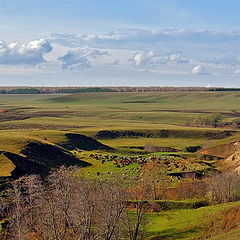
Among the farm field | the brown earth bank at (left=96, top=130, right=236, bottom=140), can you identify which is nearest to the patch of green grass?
the farm field

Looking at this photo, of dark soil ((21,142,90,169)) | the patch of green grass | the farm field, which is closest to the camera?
the patch of green grass

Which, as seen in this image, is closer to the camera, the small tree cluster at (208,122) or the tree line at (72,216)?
the tree line at (72,216)

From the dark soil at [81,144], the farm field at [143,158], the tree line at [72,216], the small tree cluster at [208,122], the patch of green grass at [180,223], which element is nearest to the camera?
the tree line at [72,216]

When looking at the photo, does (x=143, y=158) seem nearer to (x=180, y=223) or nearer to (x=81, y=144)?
(x=81, y=144)

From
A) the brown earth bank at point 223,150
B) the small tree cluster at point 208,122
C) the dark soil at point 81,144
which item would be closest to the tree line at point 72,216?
the dark soil at point 81,144

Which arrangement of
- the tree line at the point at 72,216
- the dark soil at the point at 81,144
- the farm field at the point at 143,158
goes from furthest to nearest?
the dark soil at the point at 81,144
the farm field at the point at 143,158
the tree line at the point at 72,216

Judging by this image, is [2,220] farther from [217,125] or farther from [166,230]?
[217,125]

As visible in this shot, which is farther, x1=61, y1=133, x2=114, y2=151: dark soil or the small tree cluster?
the small tree cluster

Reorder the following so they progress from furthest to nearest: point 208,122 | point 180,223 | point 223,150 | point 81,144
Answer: point 208,122 < point 81,144 < point 223,150 < point 180,223

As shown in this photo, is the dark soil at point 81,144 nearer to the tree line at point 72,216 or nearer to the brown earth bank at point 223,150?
the brown earth bank at point 223,150

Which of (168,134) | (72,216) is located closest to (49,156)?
(72,216)

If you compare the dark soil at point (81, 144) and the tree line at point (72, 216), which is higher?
the tree line at point (72, 216)

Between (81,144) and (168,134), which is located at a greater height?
(81,144)

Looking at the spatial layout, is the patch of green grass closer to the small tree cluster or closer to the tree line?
the tree line
